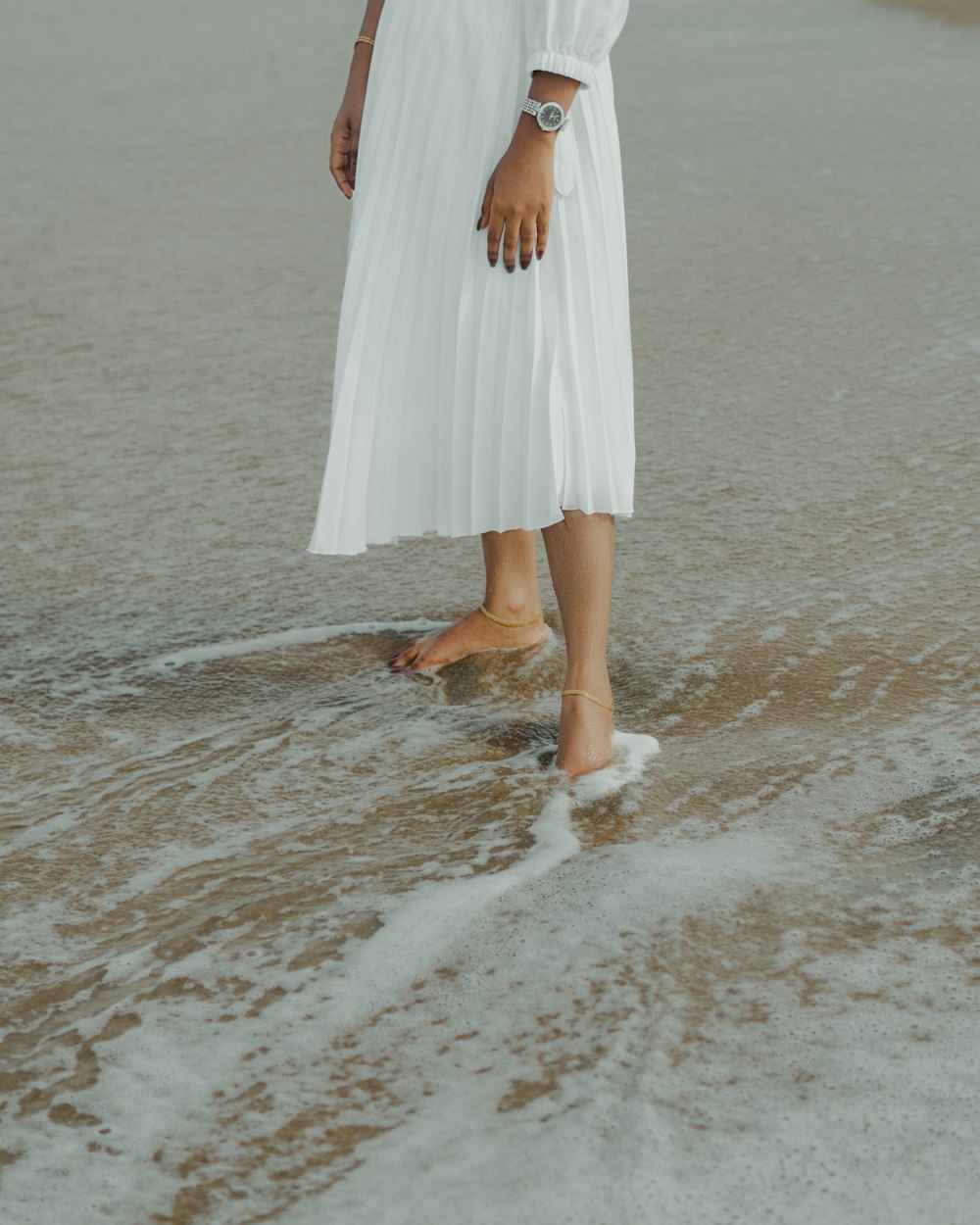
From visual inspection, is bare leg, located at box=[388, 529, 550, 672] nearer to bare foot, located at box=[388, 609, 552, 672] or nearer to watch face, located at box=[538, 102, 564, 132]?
bare foot, located at box=[388, 609, 552, 672]

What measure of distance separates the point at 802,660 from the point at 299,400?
1760 mm

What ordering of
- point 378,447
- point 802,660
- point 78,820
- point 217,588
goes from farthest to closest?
point 217,588
point 802,660
point 378,447
point 78,820

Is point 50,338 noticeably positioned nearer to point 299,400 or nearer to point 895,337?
point 299,400

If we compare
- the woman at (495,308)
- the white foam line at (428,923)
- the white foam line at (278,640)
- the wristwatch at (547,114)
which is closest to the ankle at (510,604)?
the white foam line at (278,640)

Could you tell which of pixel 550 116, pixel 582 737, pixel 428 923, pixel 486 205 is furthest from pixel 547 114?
pixel 428 923

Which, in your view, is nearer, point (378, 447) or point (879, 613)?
point (378, 447)

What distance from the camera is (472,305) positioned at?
2080 millimetres

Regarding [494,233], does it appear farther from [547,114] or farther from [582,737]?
[582,737]

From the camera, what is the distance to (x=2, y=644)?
Result: 263 cm

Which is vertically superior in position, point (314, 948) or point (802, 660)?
point (802, 660)

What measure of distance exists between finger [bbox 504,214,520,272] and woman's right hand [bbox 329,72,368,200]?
0.43 m

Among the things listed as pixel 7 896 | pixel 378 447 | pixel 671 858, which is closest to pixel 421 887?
pixel 671 858

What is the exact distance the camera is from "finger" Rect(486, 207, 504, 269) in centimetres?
197

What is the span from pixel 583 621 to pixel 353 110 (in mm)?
896
